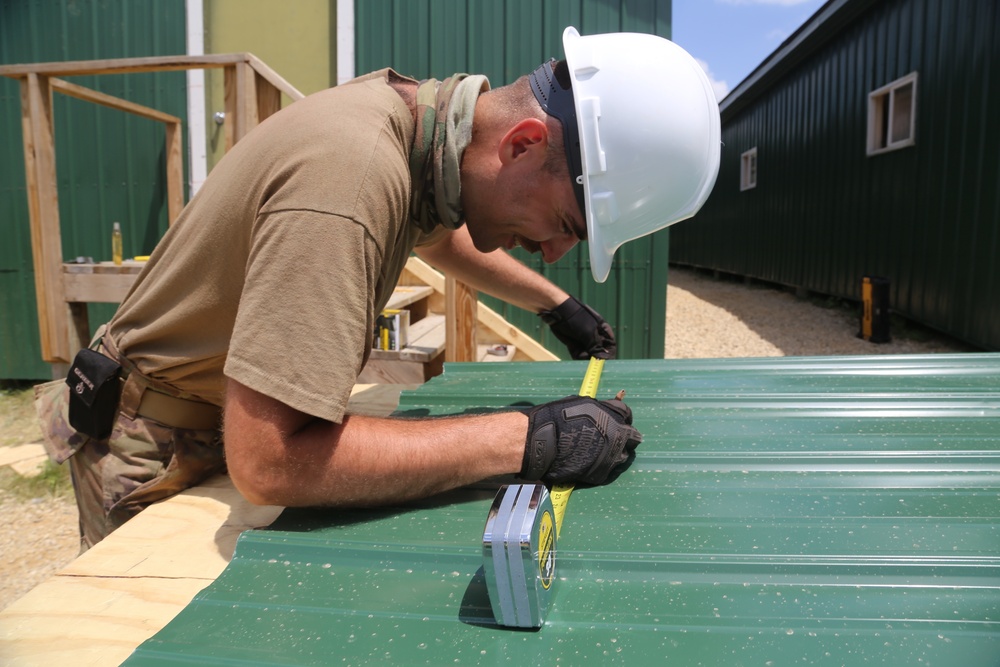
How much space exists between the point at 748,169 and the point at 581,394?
588 inches

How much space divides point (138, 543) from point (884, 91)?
412 inches

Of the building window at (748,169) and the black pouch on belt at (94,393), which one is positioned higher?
the building window at (748,169)

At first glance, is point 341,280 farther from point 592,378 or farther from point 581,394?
point 592,378

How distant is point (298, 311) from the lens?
137 cm

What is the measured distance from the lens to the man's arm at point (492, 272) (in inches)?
106

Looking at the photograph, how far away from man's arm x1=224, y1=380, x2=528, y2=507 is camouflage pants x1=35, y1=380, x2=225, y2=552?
660 mm

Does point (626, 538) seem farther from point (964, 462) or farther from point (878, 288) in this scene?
point (878, 288)

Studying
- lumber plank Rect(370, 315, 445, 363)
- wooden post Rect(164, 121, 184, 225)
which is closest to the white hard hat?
lumber plank Rect(370, 315, 445, 363)

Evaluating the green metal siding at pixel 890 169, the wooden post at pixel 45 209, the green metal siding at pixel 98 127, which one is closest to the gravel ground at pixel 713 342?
the green metal siding at pixel 890 169

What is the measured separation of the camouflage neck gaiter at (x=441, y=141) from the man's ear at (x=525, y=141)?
100 millimetres

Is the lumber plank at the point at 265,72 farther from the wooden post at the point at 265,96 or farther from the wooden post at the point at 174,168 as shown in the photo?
the wooden post at the point at 174,168

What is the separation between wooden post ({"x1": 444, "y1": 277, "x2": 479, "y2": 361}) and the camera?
434cm

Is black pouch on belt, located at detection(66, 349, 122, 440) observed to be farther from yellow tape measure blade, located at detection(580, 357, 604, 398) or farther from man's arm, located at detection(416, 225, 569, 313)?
yellow tape measure blade, located at detection(580, 357, 604, 398)

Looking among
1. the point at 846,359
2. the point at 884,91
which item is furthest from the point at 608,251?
the point at 884,91
